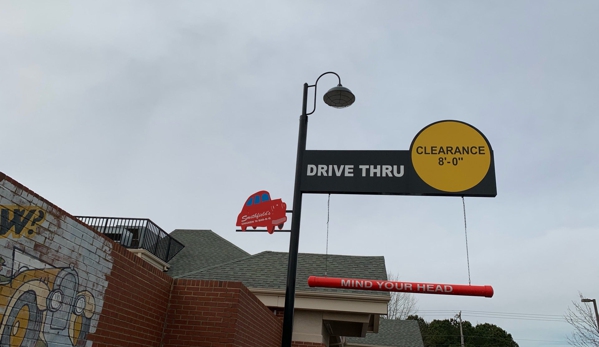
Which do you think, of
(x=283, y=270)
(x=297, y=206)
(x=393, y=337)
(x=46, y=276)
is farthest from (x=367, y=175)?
(x=393, y=337)

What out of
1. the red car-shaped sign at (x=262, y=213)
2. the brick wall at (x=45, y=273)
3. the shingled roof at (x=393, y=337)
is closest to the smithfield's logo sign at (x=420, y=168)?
the red car-shaped sign at (x=262, y=213)

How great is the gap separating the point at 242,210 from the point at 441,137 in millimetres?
4634

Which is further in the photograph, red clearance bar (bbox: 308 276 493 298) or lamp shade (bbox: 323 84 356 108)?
lamp shade (bbox: 323 84 356 108)

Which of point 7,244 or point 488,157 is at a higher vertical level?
point 488,157

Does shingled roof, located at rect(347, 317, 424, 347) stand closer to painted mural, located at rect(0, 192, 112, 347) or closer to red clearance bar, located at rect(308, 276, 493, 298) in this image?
red clearance bar, located at rect(308, 276, 493, 298)

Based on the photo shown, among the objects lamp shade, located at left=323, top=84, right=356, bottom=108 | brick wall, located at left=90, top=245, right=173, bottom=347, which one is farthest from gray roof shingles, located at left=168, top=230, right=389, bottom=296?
brick wall, located at left=90, top=245, right=173, bottom=347

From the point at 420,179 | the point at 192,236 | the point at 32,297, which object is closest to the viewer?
the point at 32,297

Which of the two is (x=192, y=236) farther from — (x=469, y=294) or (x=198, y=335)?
(x=469, y=294)

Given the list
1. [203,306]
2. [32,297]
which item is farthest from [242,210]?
[32,297]

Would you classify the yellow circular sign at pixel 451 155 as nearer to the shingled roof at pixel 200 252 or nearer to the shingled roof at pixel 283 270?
the shingled roof at pixel 283 270

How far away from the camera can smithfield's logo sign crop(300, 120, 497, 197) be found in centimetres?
Result: 578

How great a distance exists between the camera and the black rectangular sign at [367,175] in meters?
5.79

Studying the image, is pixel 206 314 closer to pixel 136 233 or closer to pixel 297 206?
pixel 297 206

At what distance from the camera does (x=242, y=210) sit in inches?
Result: 369
